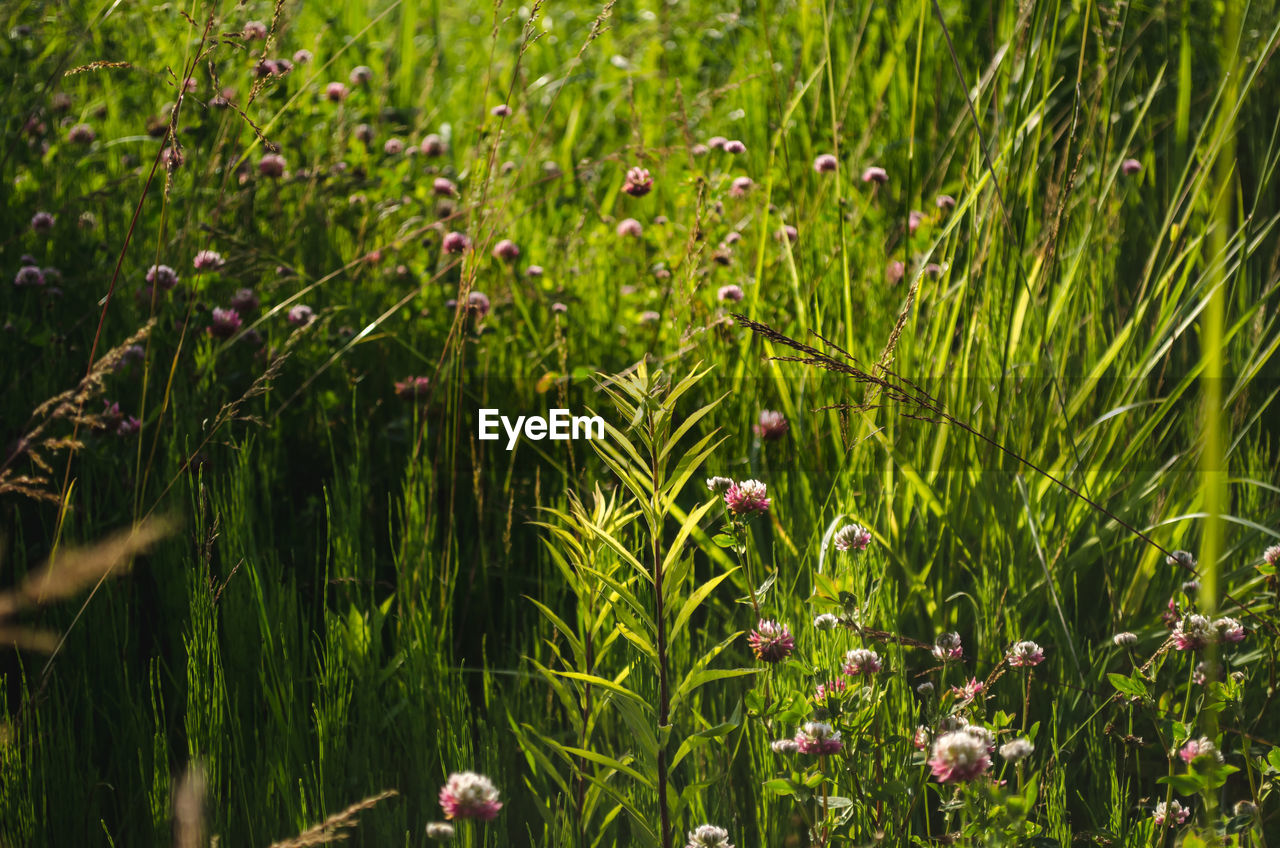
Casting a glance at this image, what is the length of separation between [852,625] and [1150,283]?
5.34ft

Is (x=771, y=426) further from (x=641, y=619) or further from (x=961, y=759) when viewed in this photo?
(x=961, y=759)

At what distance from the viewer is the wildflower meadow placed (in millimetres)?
1121

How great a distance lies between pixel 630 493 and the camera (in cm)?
172

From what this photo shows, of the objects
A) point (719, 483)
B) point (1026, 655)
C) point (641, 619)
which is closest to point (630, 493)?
point (719, 483)

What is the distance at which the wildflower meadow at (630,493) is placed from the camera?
44.1 inches

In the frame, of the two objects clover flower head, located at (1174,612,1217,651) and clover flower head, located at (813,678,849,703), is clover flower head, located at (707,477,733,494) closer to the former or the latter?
clover flower head, located at (813,678,849,703)

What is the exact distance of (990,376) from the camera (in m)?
1.72

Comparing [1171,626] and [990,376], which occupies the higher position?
[990,376]

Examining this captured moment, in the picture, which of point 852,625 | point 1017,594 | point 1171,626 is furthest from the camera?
point 1017,594

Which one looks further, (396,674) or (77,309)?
(77,309)

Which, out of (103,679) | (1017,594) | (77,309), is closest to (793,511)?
(1017,594)

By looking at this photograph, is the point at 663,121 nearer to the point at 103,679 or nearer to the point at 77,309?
the point at 77,309

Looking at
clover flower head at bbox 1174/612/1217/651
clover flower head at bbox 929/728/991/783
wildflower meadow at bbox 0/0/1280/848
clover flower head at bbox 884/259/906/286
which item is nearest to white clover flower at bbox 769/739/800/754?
wildflower meadow at bbox 0/0/1280/848

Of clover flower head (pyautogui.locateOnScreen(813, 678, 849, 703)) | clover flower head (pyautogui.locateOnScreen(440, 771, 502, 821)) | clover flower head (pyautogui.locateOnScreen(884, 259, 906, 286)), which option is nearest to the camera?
clover flower head (pyautogui.locateOnScreen(440, 771, 502, 821))
